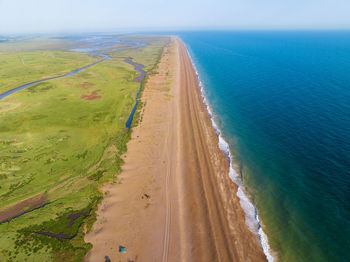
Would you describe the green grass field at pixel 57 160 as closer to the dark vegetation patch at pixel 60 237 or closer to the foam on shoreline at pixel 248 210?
the dark vegetation patch at pixel 60 237

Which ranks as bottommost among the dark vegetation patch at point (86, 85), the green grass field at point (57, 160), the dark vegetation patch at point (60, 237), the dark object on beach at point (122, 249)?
the dark object on beach at point (122, 249)

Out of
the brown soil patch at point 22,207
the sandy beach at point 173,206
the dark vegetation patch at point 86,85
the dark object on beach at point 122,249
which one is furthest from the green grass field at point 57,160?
the dark object on beach at point 122,249

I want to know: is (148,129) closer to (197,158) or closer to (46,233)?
(197,158)

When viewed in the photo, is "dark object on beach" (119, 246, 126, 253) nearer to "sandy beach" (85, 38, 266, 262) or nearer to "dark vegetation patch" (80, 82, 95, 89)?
"sandy beach" (85, 38, 266, 262)

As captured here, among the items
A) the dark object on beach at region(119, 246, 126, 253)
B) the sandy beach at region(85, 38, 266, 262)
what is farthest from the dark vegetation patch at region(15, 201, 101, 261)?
the dark object on beach at region(119, 246, 126, 253)

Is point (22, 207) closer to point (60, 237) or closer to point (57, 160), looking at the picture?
point (60, 237)

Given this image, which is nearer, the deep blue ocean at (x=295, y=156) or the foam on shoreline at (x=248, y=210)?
the foam on shoreline at (x=248, y=210)

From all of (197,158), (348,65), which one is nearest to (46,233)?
(197,158)
